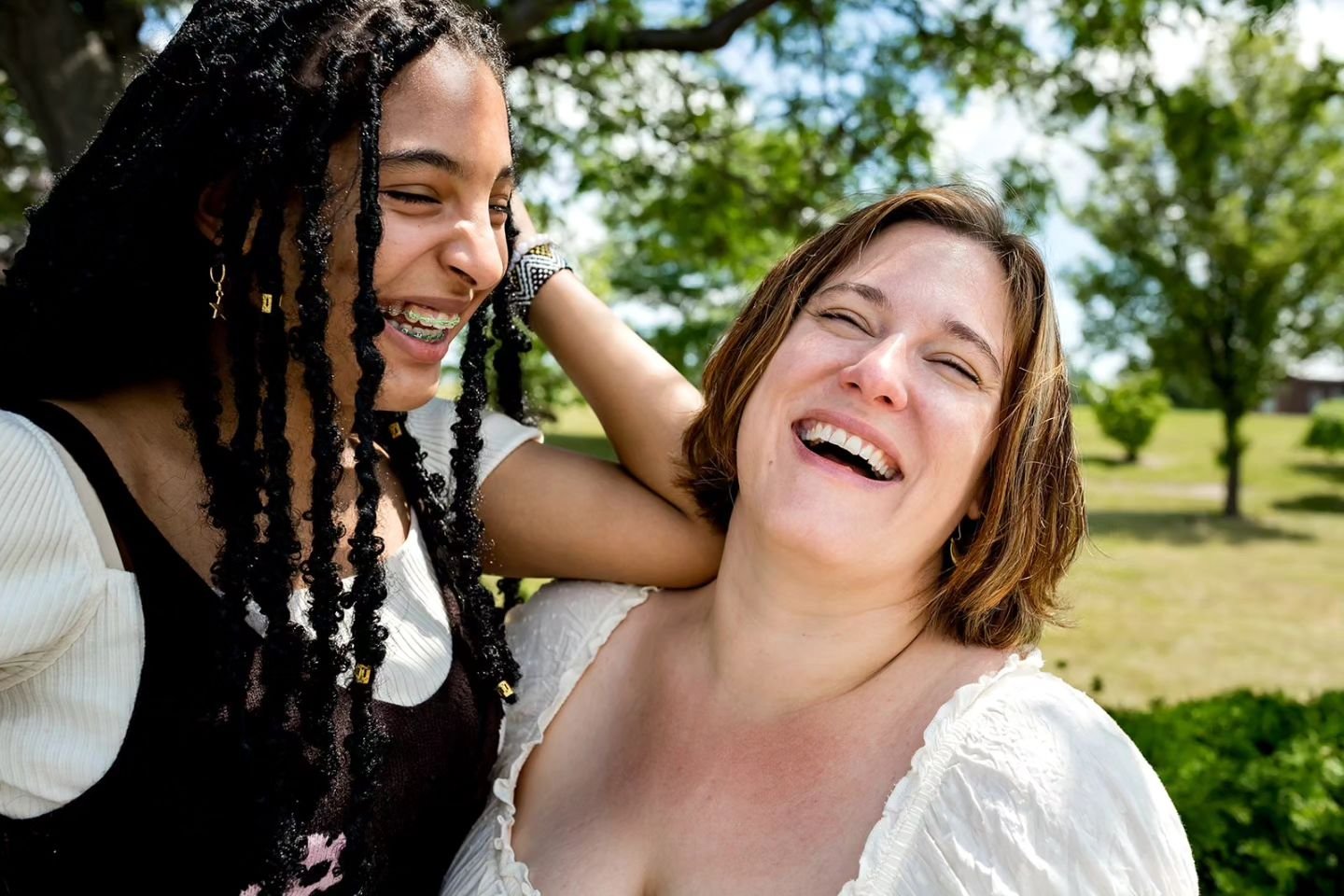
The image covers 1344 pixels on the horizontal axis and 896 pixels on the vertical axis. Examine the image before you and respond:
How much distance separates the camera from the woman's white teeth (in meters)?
2.15

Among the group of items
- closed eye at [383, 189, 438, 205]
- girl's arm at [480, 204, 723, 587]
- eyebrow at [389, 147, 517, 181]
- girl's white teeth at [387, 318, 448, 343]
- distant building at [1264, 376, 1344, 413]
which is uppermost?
eyebrow at [389, 147, 517, 181]

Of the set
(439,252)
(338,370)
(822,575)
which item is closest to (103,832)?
(338,370)

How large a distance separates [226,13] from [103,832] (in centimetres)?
139

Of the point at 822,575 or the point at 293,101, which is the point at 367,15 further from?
the point at 822,575

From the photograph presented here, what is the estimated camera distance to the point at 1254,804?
11.2 feet

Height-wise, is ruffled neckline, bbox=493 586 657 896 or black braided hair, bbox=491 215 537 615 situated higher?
black braided hair, bbox=491 215 537 615

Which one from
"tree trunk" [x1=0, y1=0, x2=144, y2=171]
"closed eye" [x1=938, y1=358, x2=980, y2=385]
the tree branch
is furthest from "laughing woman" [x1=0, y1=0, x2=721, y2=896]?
"tree trunk" [x1=0, y1=0, x2=144, y2=171]

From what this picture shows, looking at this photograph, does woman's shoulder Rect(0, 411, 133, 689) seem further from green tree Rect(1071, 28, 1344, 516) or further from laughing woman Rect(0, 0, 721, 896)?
green tree Rect(1071, 28, 1344, 516)

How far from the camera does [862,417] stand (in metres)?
2.14

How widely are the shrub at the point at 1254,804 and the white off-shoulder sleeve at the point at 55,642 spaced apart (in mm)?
2800

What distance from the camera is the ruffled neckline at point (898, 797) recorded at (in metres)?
1.86

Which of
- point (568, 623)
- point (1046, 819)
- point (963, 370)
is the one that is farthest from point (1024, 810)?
point (568, 623)

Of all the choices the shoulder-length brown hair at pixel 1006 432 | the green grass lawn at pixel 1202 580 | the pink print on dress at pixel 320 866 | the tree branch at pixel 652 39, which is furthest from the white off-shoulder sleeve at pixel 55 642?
the tree branch at pixel 652 39

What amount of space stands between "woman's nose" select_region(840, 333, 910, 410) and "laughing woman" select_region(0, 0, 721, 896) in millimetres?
701
